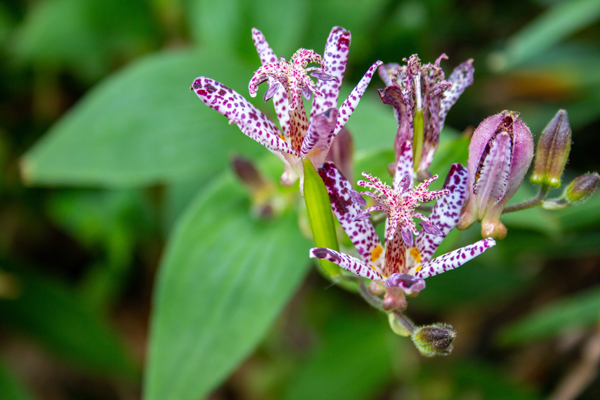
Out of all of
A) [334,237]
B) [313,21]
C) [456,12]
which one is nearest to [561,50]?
[456,12]

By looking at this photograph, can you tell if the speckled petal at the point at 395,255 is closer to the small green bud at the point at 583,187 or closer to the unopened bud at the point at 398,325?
the unopened bud at the point at 398,325

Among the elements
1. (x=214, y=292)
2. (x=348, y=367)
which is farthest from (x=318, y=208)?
(x=348, y=367)

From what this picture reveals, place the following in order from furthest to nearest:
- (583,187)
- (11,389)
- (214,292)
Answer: (11,389) → (214,292) → (583,187)

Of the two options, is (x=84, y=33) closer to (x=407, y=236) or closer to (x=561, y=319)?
(x=407, y=236)

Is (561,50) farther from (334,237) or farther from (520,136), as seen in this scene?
(334,237)

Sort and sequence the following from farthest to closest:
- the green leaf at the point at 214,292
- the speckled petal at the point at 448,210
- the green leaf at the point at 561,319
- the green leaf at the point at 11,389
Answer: the green leaf at the point at 11,389, the green leaf at the point at 561,319, the green leaf at the point at 214,292, the speckled petal at the point at 448,210

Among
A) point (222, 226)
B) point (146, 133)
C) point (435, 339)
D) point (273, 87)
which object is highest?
point (146, 133)

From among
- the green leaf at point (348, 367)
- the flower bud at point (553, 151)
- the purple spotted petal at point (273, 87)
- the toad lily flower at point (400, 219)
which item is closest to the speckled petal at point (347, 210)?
the toad lily flower at point (400, 219)

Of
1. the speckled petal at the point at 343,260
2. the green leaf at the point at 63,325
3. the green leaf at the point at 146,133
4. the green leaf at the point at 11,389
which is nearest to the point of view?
the speckled petal at the point at 343,260
